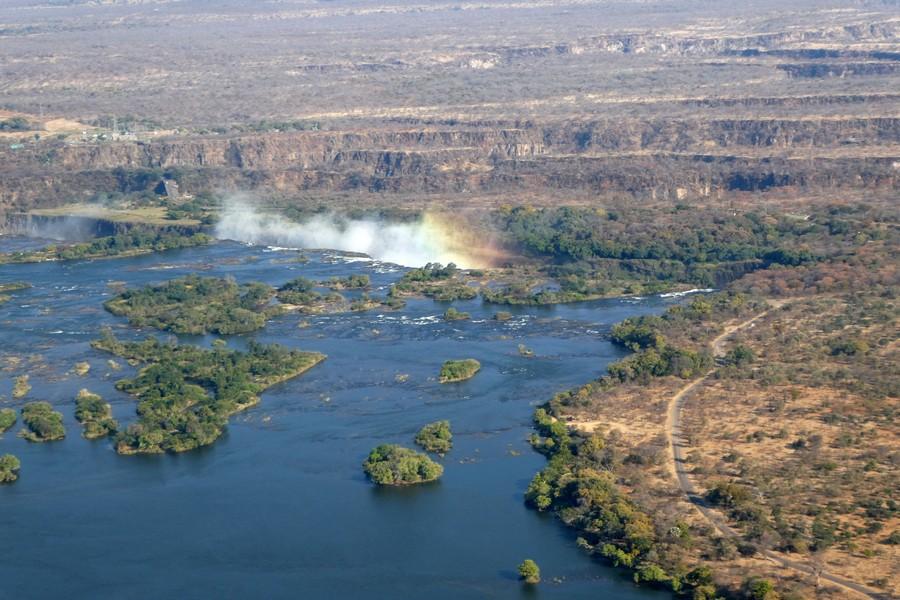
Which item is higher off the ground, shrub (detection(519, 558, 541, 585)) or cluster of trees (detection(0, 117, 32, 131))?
shrub (detection(519, 558, 541, 585))

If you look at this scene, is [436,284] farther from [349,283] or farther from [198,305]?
[198,305]

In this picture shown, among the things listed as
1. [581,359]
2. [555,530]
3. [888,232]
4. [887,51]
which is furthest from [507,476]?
[887,51]

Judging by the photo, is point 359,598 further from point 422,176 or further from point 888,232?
point 422,176

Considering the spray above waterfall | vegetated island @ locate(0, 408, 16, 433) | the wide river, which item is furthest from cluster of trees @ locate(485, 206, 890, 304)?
vegetated island @ locate(0, 408, 16, 433)

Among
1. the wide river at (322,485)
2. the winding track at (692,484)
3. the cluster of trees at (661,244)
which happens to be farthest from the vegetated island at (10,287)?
the winding track at (692,484)

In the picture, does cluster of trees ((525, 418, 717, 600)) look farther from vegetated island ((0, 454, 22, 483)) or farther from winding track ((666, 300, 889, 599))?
vegetated island ((0, 454, 22, 483))

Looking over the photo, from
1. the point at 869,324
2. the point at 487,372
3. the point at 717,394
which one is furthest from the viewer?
the point at 869,324
